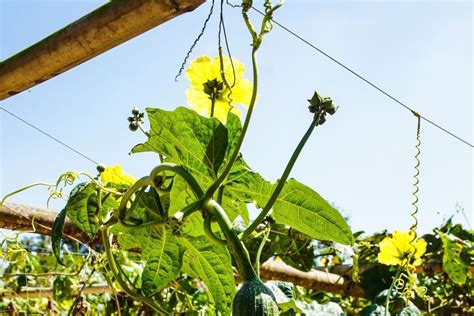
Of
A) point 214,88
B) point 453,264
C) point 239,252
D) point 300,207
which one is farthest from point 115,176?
point 453,264

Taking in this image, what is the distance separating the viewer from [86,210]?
0.84 metres

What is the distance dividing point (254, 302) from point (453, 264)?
132 centimetres

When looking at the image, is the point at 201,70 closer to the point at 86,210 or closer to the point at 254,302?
the point at 86,210

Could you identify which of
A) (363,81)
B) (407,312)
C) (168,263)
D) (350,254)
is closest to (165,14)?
(168,263)

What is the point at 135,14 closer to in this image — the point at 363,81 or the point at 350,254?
the point at 363,81

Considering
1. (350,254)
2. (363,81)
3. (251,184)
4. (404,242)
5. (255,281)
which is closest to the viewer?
(255,281)

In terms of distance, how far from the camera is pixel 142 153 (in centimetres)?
76

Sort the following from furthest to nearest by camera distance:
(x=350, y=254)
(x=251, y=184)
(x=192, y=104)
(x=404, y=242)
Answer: (x=350, y=254) → (x=404, y=242) → (x=192, y=104) → (x=251, y=184)

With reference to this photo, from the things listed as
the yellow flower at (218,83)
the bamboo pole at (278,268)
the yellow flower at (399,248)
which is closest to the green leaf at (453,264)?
the bamboo pole at (278,268)

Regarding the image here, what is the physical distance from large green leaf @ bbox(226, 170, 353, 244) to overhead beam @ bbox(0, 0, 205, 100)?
0.21 metres

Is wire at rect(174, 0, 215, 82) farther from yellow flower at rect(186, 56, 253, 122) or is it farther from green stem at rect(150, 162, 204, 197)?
green stem at rect(150, 162, 204, 197)

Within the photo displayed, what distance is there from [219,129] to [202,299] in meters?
1.07

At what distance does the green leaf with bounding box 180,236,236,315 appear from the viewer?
794 millimetres

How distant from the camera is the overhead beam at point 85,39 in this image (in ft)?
2.52
